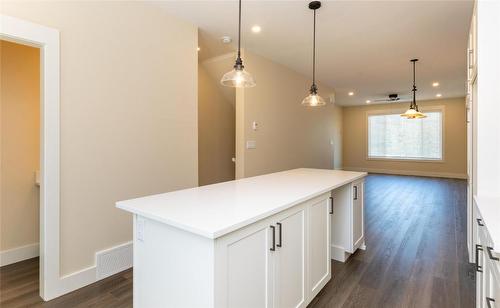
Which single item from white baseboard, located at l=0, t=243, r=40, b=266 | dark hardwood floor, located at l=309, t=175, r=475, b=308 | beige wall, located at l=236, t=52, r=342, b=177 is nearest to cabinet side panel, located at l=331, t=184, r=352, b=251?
dark hardwood floor, located at l=309, t=175, r=475, b=308

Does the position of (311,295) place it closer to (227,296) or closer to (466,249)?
(227,296)

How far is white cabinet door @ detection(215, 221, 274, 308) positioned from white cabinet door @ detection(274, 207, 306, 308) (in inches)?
3.2

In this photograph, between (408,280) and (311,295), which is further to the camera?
(408,280)

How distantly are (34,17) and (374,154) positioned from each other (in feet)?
33.7

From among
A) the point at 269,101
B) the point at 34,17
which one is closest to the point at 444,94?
the point at 269,101

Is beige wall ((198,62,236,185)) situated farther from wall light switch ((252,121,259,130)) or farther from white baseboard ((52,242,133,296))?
white baseboard ((52,242,133,296))

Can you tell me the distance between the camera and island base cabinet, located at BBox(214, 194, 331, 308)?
1.25 metres

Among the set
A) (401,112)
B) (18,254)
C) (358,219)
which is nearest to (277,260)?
(358,219)

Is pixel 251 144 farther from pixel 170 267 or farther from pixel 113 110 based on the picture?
pixel 170 267

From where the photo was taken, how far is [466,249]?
298 cm

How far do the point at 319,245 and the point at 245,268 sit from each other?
2.95 ft

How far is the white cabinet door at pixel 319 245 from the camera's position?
75.2 inches

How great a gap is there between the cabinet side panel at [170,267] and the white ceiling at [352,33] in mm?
2358

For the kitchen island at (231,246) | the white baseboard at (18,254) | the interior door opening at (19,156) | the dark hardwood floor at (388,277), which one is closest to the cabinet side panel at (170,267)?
the kitchen island at (231,246)
